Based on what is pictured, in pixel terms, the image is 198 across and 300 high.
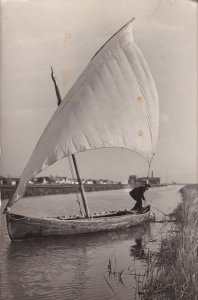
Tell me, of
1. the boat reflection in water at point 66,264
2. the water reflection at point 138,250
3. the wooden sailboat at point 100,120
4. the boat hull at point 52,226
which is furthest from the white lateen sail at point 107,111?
the water reflection at point 138,250

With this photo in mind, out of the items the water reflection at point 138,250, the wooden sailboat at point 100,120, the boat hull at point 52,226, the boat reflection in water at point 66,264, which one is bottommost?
the boat reflection in water at point 66,264

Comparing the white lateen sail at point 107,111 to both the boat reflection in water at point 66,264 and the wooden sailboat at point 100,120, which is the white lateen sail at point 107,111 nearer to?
the wooden sailboat at point 100,120

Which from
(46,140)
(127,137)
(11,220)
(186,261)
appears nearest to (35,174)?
(46,140)

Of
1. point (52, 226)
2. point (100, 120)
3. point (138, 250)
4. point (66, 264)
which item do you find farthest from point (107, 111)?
point (66, 264)

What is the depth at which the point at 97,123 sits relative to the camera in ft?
37.6

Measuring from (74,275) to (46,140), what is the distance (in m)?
3.52

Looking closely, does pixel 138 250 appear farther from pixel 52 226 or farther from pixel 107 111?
A: pixel 107 111

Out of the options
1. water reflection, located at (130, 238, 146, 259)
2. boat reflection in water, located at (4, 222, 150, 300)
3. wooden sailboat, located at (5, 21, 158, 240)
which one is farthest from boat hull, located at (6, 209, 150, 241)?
water reflection, located at (130, 238, 146, 259)

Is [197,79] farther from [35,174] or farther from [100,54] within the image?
[35,174]

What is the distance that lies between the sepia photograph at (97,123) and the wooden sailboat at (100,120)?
27 millimetres

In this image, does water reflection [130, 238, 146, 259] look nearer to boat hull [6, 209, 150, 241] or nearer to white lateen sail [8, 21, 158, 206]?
boat hull [6, 209, 150, 241]

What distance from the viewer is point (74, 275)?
826 centimetres

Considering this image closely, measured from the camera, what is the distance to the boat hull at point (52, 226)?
38.5 feet

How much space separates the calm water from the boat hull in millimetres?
170
